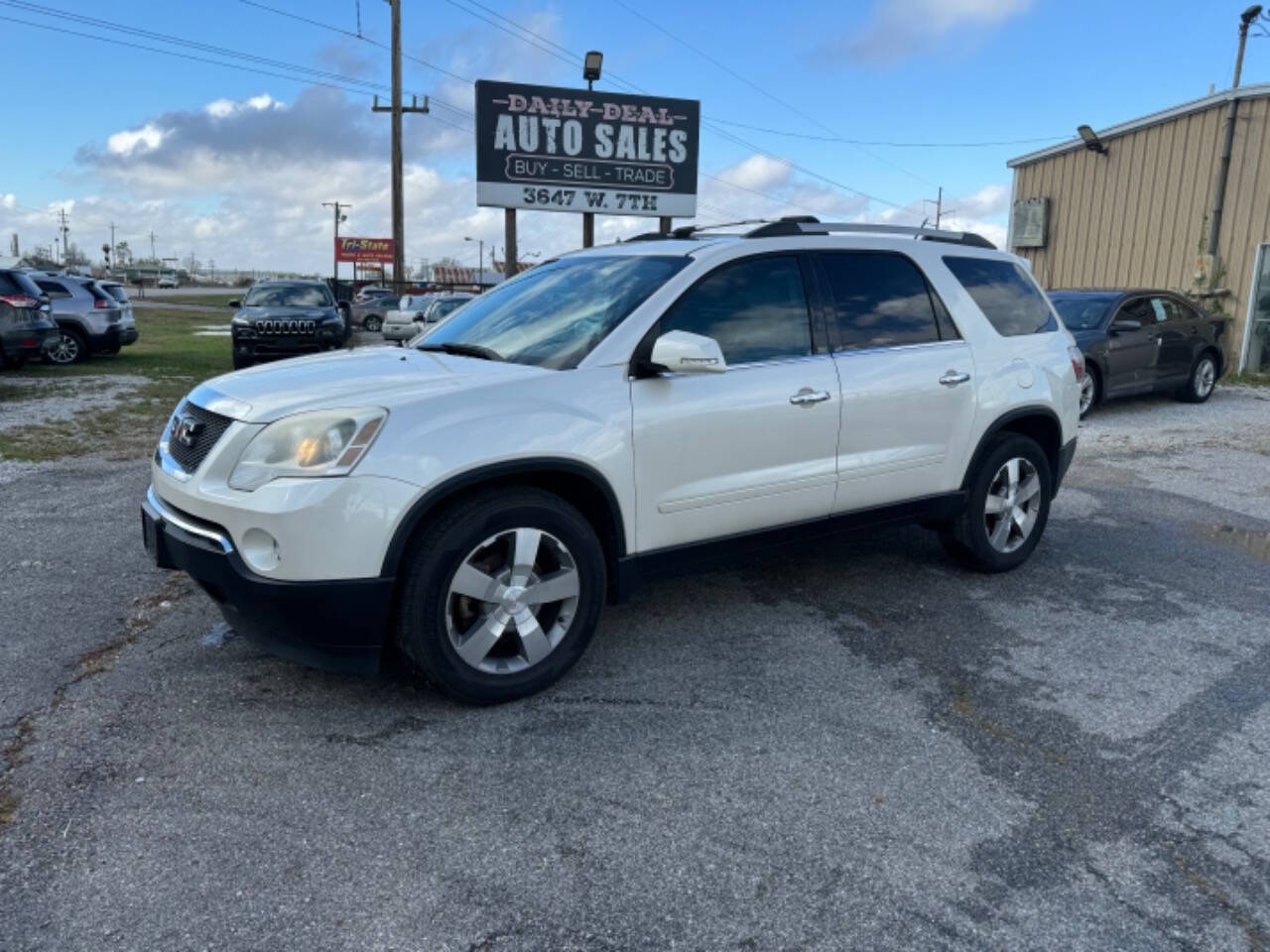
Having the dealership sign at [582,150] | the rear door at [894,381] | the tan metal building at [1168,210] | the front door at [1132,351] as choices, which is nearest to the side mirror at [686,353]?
the rear door at [894,381]

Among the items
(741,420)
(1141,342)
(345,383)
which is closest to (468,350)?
(345,383)

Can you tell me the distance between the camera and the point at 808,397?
13.9 feet

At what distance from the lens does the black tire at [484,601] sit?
336 cm

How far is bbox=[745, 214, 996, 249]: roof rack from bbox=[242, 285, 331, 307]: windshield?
14.4 meters

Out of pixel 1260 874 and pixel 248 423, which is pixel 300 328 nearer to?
pixel 248 423

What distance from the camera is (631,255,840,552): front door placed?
386 cm

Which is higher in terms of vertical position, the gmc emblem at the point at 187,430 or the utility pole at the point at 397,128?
the utility pole at the point at 397,128

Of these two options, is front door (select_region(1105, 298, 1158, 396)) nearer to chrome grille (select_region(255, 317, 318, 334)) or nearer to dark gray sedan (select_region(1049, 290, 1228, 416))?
dark gray sedan (select_region(1049, 290, 1228, 416))

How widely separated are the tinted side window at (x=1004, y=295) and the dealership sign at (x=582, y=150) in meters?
14.5

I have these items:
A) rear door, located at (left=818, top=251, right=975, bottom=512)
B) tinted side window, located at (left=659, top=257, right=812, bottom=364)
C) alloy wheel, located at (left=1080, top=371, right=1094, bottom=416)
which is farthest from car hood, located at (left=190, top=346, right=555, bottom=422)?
alloy wheel, located at (left=1080, top=371, right=1094, bottom=416)

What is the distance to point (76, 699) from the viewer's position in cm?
364

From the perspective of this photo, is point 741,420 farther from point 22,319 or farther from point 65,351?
point 65,351

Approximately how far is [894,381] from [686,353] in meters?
1.43

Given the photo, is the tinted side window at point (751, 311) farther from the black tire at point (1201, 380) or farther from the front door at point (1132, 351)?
the black tire at point (1201, 380)
